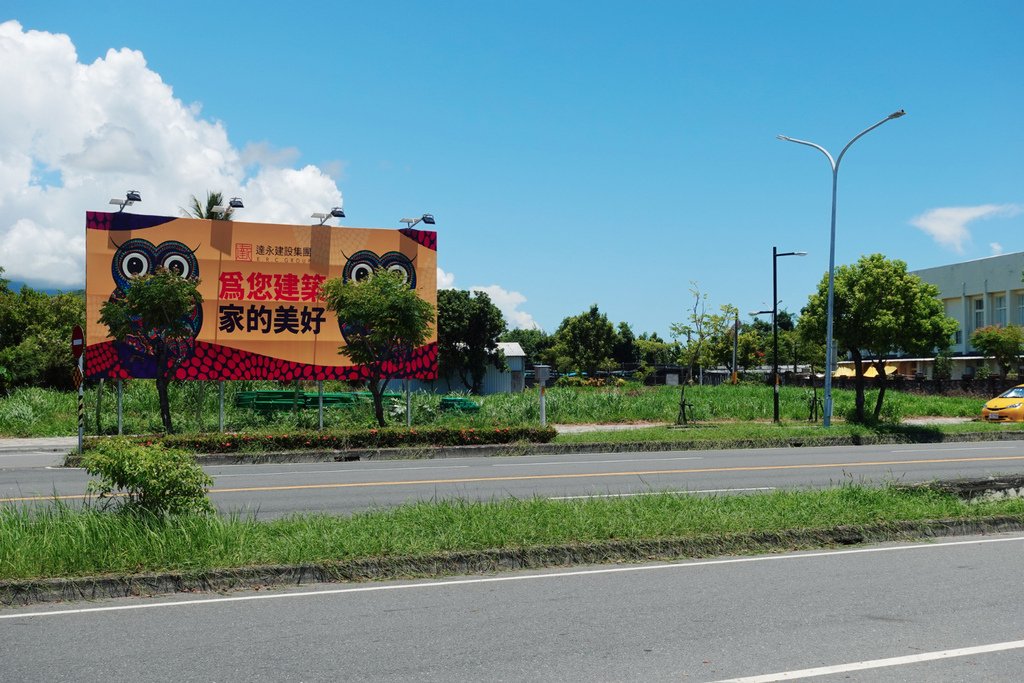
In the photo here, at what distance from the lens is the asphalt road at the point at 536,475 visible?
13.1m

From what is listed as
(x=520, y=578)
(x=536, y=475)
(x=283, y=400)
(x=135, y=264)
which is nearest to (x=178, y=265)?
(x=135, y=264)

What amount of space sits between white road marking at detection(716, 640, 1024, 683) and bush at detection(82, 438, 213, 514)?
17.5 feet

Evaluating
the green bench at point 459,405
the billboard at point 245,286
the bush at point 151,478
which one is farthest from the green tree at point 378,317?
the bush at point 151,478

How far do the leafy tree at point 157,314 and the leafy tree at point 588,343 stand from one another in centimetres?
5707

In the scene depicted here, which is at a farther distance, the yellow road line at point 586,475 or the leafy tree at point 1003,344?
the leafy tree at point 1003,344

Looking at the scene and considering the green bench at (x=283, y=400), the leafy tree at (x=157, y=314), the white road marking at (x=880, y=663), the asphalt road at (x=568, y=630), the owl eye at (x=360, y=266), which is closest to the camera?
the white road marking at (x=880, y=663)

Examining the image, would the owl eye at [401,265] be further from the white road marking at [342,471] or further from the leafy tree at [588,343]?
the leafy tree at [588,343]

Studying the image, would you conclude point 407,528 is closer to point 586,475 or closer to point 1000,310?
point 586,475

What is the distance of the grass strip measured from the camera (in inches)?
297

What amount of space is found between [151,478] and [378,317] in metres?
15.5

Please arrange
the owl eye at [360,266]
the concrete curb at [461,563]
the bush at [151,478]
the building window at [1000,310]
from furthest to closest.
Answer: the building window at [1000,310] < the owl eye at [360,266] < the bush at [151,478] < the concrete curb at [461,563]

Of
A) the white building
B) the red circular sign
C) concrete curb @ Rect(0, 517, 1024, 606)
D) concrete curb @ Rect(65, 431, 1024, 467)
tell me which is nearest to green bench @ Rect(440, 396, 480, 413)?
concrete curb @ Rect(65, 431, 1024, 467)

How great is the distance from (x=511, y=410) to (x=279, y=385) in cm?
806

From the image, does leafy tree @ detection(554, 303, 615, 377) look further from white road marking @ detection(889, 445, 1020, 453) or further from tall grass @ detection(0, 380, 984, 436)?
white road marking @ detection(889, 445, 1020, 453)
